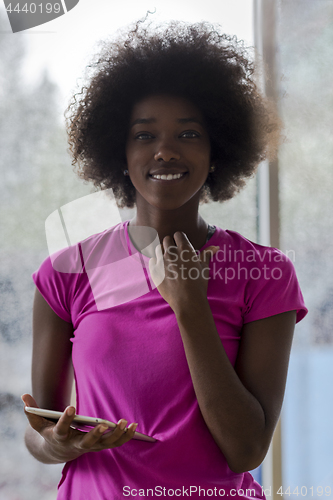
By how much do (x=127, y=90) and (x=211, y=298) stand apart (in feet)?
1.72

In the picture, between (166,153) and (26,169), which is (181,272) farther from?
(26,169)

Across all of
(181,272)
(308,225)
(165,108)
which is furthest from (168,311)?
(308,225)

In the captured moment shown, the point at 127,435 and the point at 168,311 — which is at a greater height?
the point at 168,311

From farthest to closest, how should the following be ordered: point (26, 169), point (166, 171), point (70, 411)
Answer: point (26, 169) < point (166, 171) < point (70, 411)

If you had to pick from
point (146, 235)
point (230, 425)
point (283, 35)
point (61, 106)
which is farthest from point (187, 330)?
point (283, 35)

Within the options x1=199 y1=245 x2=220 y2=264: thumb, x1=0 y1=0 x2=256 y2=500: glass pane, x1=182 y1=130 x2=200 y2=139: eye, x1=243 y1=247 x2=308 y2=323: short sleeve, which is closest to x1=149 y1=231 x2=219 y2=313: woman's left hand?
x1=199 y1=245 x2=220 y2=264: thumb

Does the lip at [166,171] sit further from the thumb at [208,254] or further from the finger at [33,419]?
the finger at [33,419]

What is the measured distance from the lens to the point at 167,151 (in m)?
0.84

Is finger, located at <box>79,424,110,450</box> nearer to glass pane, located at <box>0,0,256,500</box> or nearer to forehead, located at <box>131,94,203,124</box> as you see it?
forehead, located at <box>131,94,203,124</box>

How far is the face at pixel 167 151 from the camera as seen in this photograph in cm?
86

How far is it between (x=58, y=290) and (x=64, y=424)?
311 millimetres

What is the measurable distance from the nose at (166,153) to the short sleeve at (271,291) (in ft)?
0.91

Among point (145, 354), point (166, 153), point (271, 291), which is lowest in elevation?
point (145, 354)

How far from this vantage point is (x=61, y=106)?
1.41 m
